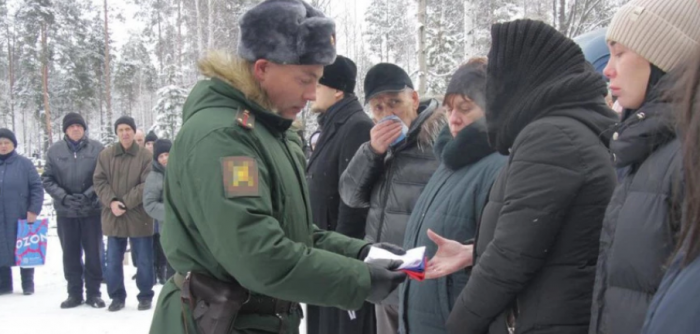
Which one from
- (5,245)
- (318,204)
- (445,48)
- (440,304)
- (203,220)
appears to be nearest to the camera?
(203,220)

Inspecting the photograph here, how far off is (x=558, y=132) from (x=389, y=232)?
165 centimetres

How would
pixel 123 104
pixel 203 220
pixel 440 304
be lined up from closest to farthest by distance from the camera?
pixel 203 220
pixel 440 304
pixel 123 104

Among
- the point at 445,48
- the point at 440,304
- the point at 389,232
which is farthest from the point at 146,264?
the point at 445,48

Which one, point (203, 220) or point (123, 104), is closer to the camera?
point (203, 220)

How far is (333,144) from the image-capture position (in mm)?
4297

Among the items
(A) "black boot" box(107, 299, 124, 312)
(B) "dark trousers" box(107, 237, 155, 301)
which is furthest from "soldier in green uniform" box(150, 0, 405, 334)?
(A) "black boot" box(107, 299, 124, 312)

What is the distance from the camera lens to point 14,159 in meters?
7.67

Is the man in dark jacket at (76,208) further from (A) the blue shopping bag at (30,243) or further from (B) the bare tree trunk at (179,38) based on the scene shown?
(B) the bare tree trunk at (179,38)

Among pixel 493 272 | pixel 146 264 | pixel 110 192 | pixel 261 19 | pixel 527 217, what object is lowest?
pixel 146 264

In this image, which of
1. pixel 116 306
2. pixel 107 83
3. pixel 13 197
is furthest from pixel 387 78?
pixel 107 83

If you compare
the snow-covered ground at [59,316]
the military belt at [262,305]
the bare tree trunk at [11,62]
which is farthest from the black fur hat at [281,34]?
the bare tree trunk at [11,62]

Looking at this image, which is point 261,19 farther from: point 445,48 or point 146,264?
point 445,48

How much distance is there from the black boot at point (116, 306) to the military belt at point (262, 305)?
5088 millimetres

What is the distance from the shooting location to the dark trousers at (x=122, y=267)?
6.71 m
